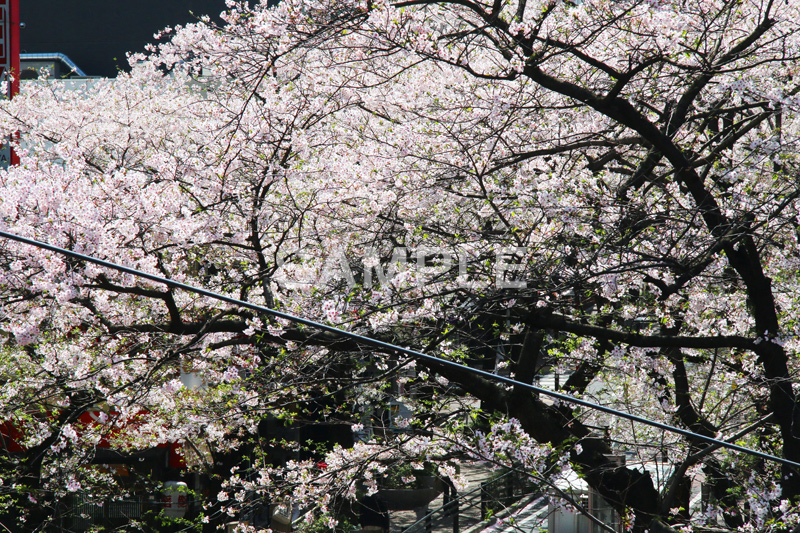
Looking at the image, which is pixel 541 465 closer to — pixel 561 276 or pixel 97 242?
pixel 561 276

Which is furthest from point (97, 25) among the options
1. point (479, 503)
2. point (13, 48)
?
point (479, 503)

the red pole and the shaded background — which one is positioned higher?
the shaded background

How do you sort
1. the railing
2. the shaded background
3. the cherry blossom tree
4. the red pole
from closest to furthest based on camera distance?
1. the railing
2. the cherry blossom tree
3. the red pole
4. the shaded background

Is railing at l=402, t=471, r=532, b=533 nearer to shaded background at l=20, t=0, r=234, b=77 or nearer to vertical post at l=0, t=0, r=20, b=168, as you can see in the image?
vertical post at l=0, t=0, r=20, b=168

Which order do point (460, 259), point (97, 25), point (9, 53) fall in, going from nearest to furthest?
point (460, 259) < point (9, 53) < point (97, 25)

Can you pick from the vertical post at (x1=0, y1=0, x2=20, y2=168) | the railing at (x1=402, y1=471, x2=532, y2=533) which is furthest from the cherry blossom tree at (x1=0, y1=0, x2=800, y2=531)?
the vertical post at (x1=0, y1=0, x2=20, y2=168)

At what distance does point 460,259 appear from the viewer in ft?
19.0

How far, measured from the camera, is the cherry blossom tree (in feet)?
16.7

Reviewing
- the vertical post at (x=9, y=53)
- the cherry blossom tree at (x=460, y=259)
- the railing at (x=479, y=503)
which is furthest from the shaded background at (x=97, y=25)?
the railing at (x=479, y=503)

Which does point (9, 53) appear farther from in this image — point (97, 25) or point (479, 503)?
point (97, 25)

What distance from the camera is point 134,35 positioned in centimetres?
2117

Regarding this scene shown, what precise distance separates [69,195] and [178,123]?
4.48 metres

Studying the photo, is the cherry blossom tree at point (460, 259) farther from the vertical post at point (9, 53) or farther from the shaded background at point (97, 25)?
the shaded background at point (97, 25)

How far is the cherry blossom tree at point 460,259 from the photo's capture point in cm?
508
